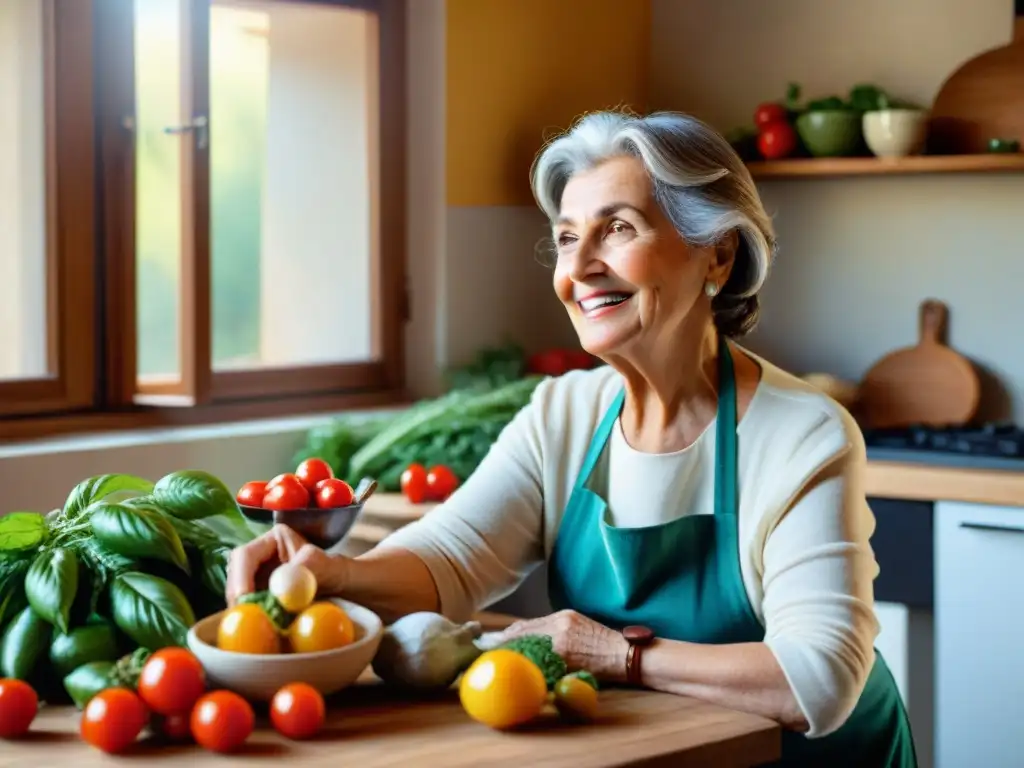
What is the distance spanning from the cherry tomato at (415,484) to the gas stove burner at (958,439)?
1068 mm

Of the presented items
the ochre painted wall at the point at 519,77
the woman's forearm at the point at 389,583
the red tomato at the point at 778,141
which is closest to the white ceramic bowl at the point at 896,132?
the red tomato at the point at 778,141

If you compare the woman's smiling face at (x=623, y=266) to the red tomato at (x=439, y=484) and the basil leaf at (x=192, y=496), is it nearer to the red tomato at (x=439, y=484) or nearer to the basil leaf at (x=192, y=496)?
the basil leaf at (x=192, y=496)

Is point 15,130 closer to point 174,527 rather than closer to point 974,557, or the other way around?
point 174,527

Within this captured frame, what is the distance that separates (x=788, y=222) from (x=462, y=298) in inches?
38.3

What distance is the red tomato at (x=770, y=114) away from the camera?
12.9ft

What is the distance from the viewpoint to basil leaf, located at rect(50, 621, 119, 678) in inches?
63.4

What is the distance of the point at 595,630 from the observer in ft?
5.83

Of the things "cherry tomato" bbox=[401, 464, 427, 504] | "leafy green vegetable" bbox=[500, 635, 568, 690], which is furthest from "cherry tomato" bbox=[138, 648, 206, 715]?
"cherry tomato" bbox=[401, 464, 427, 504]

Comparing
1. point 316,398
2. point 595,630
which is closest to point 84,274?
point 316,398

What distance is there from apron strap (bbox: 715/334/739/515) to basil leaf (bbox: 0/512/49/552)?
85 centimetres

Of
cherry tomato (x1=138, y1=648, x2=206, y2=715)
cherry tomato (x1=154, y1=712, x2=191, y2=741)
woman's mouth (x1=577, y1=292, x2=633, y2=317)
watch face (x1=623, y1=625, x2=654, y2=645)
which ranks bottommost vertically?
cherry tomato (x1=154, y1=712, x2=191, y2=741)

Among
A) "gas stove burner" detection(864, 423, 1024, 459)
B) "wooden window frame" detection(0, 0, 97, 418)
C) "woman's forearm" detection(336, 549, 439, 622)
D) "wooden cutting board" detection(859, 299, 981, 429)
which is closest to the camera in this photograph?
"woman's forearm" detection(336, 549, 439, 622)

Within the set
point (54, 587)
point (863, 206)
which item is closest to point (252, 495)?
point (54, 587)

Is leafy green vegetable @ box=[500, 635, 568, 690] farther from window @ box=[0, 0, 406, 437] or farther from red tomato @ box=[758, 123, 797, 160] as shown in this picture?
red tomato @ box=[758, 123, 797, 160]
